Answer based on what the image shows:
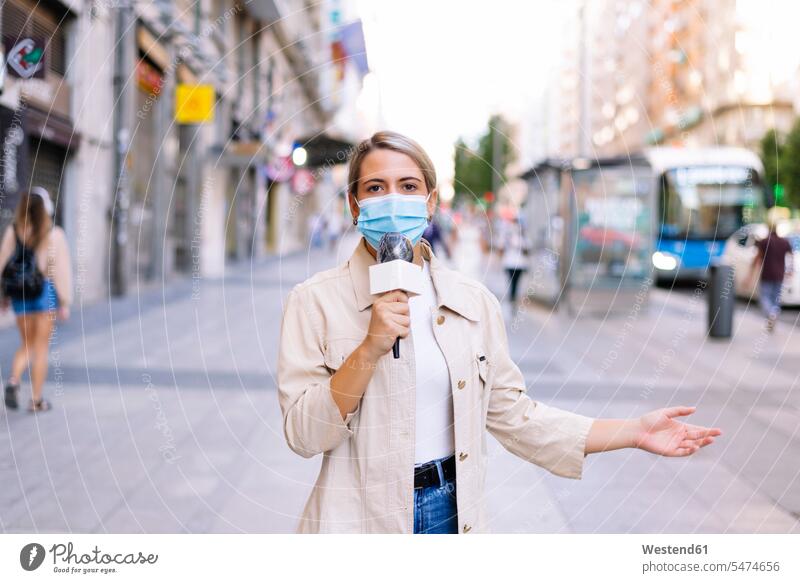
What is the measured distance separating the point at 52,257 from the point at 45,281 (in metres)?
0.29

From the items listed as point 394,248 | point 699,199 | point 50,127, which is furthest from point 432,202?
point 699,199

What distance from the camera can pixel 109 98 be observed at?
1569 cm

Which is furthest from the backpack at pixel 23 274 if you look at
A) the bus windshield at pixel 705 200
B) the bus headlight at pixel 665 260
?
the bus headlight at pixel 665 260

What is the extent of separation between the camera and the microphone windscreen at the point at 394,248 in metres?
2.01

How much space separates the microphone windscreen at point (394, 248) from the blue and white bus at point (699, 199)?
20423mm

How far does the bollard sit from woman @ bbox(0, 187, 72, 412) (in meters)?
8.78

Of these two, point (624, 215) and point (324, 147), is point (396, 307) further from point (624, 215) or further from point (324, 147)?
point (624, 215)

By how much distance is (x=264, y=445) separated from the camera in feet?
20.6

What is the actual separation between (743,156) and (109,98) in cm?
1495

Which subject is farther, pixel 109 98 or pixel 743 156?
pixel 743 156

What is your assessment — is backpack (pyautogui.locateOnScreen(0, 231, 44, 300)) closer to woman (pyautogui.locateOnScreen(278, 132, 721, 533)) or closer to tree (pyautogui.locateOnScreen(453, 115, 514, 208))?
tree (pyautogui.locateOnScreen(453, 115, 514, 208))

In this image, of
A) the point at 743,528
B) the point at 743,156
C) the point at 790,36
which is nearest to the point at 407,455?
the point at 790,36
